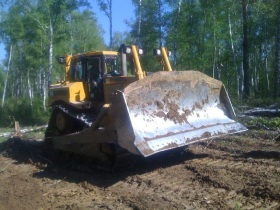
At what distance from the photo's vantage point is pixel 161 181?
6387mm

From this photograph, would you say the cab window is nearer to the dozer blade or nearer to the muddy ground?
the muddy ground

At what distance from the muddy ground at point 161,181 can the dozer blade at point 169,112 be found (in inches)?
24.4

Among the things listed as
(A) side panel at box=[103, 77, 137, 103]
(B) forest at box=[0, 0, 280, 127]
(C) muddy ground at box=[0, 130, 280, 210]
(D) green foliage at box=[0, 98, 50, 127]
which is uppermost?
(B) forest at box=[0, 0, 280, 127]

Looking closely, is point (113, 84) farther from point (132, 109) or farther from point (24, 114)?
point (24, 114)

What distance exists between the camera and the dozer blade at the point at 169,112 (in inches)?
251

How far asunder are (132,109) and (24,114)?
62.9 feet

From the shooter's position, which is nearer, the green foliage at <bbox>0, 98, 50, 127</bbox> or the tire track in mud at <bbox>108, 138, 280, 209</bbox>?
the tire track in mud at <bbox>108, 138, 280, 209</bbox>

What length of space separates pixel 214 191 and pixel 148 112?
1948 mm

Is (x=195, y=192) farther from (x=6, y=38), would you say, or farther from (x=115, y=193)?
(x=6, y=38)

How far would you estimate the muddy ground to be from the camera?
536cm

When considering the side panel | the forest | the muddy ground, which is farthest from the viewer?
the forest

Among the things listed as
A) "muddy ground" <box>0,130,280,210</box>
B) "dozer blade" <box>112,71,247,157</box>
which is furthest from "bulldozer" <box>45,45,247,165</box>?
"muddy ground" <box>0,130,280,210</box>

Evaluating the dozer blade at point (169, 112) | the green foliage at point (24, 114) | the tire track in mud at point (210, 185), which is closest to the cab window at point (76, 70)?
the dozer blade at point (169, 112)

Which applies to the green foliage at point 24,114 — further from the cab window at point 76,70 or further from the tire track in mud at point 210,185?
the tire track in mud at point 210,185
